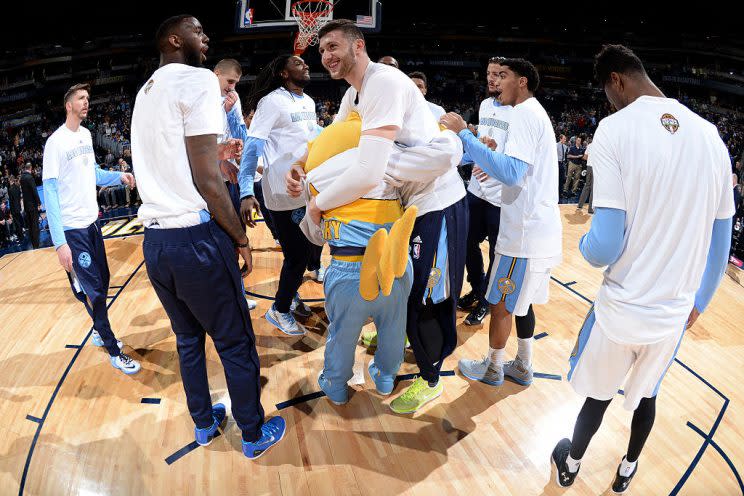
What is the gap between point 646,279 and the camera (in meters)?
1.76

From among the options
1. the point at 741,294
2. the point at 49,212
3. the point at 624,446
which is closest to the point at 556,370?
the point at 624,446

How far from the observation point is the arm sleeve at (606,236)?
1.72 metres

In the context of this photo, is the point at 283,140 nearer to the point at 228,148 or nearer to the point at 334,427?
the point at 228,148

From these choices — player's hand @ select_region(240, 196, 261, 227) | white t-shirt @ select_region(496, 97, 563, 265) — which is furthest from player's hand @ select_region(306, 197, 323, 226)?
white t-shirt @ select_region(496, 97, 563, 265)

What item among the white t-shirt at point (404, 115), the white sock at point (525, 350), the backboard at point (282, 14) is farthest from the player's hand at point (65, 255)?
the backboard at point (282, 14)

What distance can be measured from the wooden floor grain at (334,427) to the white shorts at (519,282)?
0.59 metres

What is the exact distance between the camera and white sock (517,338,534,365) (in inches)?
114

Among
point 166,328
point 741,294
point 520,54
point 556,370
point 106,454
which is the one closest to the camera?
point 106,454

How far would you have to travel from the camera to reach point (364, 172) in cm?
186

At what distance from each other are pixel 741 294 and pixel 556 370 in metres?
2.48

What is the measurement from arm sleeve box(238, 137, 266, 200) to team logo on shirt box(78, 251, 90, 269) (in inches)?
42.1

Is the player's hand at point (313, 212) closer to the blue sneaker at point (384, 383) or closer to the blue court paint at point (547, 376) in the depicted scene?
the blue sneaker at point (384, 383)

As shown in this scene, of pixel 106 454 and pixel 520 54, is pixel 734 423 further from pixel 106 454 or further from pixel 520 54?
pixel 520 54

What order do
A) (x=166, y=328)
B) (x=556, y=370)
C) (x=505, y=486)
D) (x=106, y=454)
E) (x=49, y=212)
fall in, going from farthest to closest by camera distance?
(x=166, y=328)
(x=556, y=370)
(x=49, y=212)
(x=106, y=454)
(x=505, y=486)
